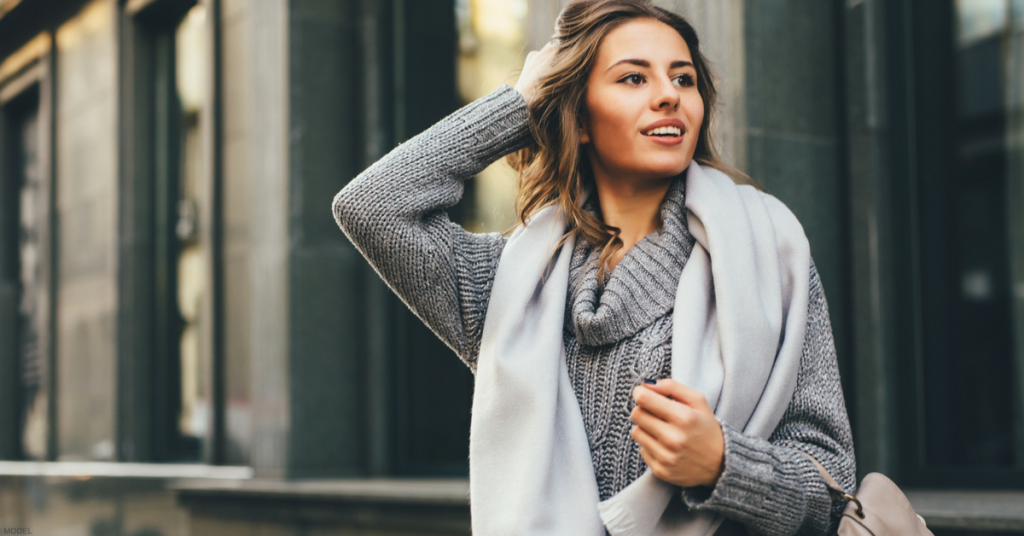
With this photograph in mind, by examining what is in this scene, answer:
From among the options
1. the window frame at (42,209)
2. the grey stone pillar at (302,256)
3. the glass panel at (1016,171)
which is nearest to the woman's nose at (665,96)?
the glass panel at (1016,171)

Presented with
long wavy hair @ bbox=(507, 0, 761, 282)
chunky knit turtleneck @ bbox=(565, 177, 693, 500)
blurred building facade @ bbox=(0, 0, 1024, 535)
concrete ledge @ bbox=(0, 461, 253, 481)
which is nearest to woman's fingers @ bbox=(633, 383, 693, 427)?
chunky knit turtleneck @ bbox=(565, 177, 693, 500)

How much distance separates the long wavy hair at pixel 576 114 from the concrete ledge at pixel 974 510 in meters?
1.63

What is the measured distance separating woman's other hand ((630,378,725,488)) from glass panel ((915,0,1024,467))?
2776 millimetres

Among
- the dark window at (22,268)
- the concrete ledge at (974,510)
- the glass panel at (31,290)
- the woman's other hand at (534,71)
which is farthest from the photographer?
the dark window at (22,268)

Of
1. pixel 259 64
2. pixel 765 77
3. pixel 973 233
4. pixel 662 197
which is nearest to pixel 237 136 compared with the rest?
pixel 259 64

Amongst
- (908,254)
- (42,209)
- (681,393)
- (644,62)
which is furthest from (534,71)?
(42,209)

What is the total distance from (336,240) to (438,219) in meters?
4.42

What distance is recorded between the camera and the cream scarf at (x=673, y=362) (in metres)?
1.75

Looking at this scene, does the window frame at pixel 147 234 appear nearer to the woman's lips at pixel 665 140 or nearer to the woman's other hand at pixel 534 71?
the woman's other hand at pixel 534 71

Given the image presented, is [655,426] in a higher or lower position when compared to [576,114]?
lower

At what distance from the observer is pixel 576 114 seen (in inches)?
81.7

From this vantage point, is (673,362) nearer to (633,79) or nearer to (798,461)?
(798,461)

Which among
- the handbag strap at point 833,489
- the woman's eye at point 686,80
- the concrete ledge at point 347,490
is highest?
the woman's eye at point 686,80

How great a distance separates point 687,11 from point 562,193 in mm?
2138
